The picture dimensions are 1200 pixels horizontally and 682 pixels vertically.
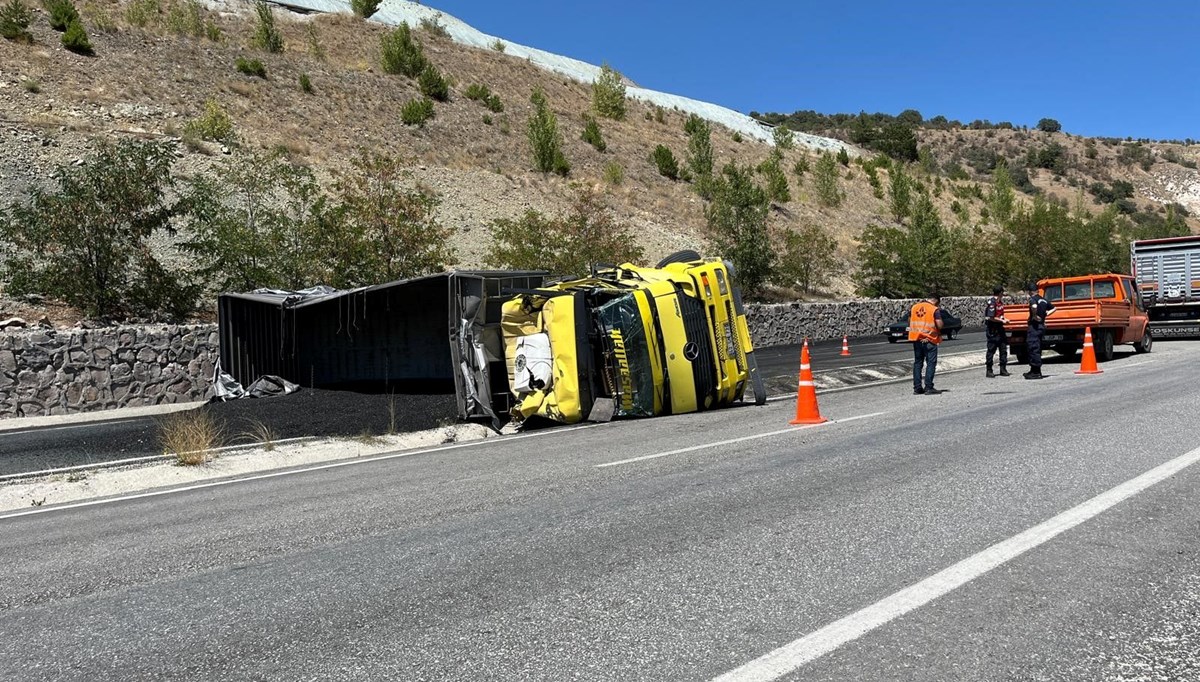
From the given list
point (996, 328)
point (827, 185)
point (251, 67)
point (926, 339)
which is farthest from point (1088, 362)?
point (251, 67)

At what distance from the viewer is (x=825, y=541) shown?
5262 mm

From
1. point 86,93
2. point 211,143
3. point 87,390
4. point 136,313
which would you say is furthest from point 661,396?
point 86,93

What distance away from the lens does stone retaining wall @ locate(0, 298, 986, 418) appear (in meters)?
14.9

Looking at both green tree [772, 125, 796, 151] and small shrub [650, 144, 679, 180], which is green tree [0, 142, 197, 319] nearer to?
small shrub [650, 144, 679, 180]

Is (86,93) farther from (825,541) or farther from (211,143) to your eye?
(825,541)

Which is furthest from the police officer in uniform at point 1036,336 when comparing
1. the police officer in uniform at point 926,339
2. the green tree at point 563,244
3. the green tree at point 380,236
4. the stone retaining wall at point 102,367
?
the stone retaining wall at point 102,367

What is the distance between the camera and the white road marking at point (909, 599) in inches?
138

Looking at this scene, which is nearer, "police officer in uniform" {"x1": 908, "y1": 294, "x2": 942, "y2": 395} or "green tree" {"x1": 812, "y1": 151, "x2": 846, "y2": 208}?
"police officer in uniform" {"x1": 908, "y1": 294, "x2": 942, "y2": 395}

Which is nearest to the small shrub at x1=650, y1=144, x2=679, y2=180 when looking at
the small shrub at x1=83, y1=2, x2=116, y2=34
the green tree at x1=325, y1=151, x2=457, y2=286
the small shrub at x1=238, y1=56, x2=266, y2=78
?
the small shrub at x1=238, y1=56, x2=266, y2=78

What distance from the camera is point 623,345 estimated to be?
12570mm

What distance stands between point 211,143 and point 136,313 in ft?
53.3

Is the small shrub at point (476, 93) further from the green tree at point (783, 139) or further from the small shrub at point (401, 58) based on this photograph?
the green tree at point (783, 139)

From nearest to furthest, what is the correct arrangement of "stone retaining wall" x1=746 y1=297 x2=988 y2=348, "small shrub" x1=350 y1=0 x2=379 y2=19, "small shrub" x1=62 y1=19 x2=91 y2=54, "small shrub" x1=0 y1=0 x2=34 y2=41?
1. "stone retaining wall" x1=746 y1=297 x2=988 y2=348
2. "small shrub" x1=0 y1=0 x2=34 y2=41
3. "small shrub" x1=62 y1=19 x2=91 y2=54
4. "small shrub" x1=350 y1=0 x2=379 y2=19

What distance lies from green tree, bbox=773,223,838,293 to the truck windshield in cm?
2403
